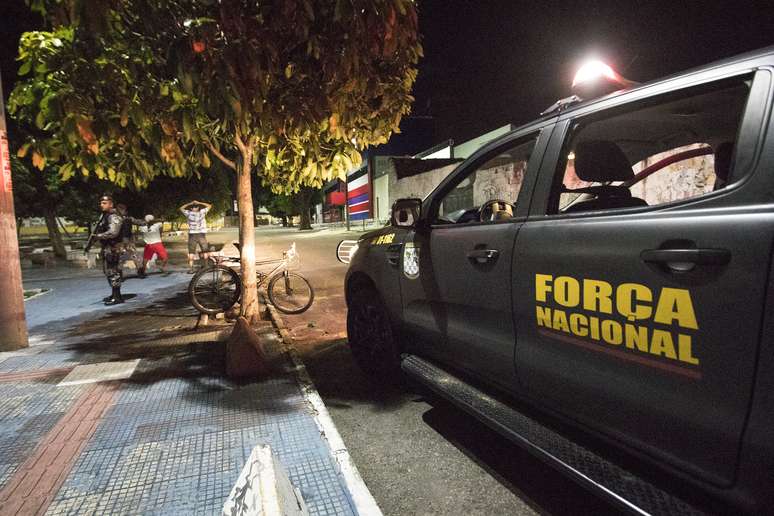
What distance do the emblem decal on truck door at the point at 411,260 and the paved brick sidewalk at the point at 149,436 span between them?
122 centimetres

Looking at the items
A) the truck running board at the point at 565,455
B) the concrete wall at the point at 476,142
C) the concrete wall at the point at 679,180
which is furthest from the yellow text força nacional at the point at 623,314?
the concrete wall at the point at 476,142

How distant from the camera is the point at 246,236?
5.80m

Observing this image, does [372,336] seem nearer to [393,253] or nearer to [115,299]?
[393,253]

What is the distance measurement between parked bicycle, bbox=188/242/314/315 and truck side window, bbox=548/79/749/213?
4.84 meters

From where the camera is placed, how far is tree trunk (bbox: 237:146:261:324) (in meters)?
5.69

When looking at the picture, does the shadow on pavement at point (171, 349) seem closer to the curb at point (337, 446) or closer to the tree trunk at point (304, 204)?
the curb at point (337, 446)

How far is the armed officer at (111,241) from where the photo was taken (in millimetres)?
7488

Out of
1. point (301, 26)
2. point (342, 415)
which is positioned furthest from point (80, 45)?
point (342, 415)

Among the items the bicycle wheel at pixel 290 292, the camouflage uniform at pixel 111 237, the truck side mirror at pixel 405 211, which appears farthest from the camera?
the camouflage uniform at pixel 111 237

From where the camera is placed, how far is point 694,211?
1521 millimetres

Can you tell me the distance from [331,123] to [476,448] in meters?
3.30

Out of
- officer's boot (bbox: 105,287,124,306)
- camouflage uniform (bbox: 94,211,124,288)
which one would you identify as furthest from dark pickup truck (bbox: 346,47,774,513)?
officer's boot (bbox: 105,287,124,306)

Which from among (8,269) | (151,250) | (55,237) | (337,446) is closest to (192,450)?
(337,446)

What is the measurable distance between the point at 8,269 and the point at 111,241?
110 inches
